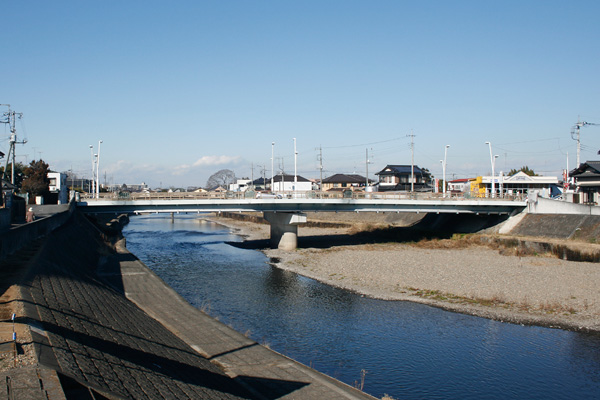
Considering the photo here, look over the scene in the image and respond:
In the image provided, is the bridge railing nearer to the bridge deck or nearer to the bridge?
the bridge

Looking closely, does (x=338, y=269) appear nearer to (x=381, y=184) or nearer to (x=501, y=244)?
(x=501, y=244)

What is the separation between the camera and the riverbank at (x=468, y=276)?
2316cm

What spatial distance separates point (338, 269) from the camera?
3581 centimetres

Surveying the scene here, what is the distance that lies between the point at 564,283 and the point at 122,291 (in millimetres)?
24567

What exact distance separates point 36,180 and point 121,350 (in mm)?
59024

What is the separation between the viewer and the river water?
15.6 meters

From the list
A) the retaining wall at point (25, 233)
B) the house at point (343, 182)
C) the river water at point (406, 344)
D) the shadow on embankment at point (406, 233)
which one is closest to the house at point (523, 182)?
the shadow on embankment at point (406, 233)

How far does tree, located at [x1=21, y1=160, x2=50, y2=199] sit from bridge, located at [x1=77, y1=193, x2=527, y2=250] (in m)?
20.1

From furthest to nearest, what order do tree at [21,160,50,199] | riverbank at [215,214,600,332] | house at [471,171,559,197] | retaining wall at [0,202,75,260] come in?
house at [471,171,559,197]
tree at [21,160,50,199]
riverbank at [215,214,600,332]
retaining wall at [0,202,75,260]

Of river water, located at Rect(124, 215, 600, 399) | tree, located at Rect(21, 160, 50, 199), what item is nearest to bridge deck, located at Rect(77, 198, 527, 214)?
river water, located at Rect(124, 215, 600, 399)

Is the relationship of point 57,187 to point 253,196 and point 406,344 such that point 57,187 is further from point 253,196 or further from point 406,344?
point 406,344

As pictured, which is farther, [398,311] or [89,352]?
[398,311]

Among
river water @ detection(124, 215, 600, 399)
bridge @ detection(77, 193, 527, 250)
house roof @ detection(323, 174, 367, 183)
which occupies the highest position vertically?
house roof @ detection(323, 174, 367, 183)

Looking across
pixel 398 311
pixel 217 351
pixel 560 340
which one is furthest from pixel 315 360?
pixel 560 340
